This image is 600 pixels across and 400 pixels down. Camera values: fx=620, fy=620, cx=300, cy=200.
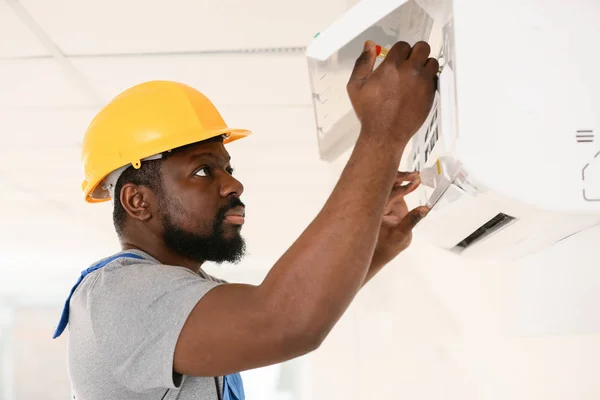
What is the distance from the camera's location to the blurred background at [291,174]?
1216 millimetres

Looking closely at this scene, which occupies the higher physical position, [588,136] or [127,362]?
[588,136]

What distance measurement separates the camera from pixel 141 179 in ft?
3.75

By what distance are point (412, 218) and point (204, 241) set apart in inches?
14.3

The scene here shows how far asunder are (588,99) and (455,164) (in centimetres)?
16

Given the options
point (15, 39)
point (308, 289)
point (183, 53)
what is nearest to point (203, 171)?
point (308, 289)

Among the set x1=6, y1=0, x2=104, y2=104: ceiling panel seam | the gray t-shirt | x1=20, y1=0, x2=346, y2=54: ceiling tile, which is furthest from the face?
x1=6, y1=0, x2=104, y2=104: ceiling panel seam

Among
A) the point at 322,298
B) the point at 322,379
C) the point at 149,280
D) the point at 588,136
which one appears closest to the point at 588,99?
the point at 588,136

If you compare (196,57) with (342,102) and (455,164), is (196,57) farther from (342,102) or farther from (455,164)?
(455,164)

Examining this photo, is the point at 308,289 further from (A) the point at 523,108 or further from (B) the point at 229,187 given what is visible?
(B) the point at 229,187

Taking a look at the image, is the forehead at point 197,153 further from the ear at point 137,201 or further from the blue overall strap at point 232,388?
the blue overall strap at point 232,388

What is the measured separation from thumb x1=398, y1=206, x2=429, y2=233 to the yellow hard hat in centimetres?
39

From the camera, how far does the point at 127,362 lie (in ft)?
2.78

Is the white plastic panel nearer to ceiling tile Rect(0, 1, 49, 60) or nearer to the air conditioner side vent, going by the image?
the air conditioner side vent

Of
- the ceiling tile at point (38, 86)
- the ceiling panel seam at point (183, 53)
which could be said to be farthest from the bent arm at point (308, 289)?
the ceiling tile at point (38, 86)
